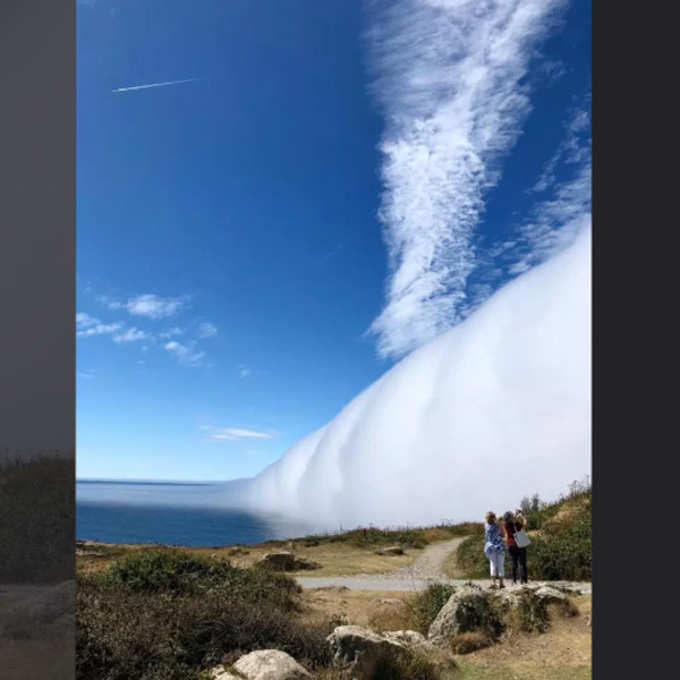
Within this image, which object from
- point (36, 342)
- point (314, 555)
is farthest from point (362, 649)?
point (314, 555)

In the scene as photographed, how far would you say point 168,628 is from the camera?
4.10 meters

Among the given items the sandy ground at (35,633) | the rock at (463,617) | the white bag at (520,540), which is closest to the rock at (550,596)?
the rock at (463,617)

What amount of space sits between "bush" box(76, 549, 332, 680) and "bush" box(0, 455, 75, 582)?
2215 millimetres

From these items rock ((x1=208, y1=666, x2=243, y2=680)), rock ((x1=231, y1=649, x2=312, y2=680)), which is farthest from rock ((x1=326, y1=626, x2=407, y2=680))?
rock ((x1=208, y1=666, x2=243, y2=680))

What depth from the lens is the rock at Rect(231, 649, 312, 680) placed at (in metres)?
3.43

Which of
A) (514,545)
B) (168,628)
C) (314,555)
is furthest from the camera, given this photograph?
(314,555)

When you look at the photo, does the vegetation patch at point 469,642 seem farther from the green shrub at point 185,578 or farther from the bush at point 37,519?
the bush at point 37,519

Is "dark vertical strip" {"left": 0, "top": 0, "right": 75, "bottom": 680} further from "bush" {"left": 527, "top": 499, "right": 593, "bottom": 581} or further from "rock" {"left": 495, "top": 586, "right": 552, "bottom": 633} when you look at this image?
"bush" {"left": 527, "top": 499, "right": 593, "bottom": 581}

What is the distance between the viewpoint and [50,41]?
6.39ft

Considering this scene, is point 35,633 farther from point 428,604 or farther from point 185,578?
point 428,604

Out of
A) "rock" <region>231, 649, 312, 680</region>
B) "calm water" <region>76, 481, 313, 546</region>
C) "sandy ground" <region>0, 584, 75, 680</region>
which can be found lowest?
"calm water" <region>76, 481, 313, 546</region>

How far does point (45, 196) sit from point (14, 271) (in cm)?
31

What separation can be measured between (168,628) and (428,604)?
351cm

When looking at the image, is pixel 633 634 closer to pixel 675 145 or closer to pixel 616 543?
pixel 616 543
